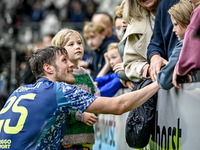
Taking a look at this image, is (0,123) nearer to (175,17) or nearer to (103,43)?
(175,17)

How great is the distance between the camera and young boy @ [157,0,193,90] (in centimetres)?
208

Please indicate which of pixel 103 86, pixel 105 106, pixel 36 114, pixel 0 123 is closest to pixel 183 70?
pixel 105 106

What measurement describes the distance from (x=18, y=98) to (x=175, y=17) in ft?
4.26

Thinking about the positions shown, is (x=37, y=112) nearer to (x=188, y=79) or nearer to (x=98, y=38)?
(x=188, y=79)

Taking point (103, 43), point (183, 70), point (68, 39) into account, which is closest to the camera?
point (183, 70)

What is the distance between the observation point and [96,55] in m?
4.94

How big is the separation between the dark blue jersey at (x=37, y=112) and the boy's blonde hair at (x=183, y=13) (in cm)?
84

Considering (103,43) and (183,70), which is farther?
(103,43)

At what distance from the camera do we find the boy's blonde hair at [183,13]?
2098 mm

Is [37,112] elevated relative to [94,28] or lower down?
lower down

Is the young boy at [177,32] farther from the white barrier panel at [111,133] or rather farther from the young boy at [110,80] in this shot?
the young boy at [110,80]

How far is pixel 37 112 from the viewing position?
2305 millimetres

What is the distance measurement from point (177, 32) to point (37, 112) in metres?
1.17

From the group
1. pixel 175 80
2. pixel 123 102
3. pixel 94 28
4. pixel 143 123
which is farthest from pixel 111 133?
pixel 175 80
